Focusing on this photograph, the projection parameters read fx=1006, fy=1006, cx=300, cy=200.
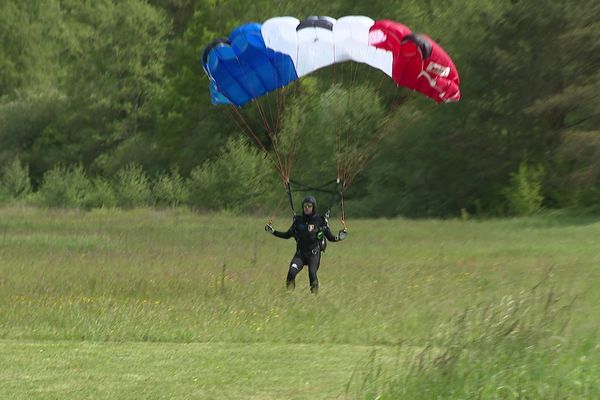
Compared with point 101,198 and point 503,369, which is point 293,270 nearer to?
point 503,369

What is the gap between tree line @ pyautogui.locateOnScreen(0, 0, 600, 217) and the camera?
4150 centimetres

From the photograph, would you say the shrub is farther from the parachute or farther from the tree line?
the parachute

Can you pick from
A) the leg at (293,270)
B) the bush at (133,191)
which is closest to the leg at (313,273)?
the leg at (293,270)

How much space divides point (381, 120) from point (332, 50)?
27.9 m

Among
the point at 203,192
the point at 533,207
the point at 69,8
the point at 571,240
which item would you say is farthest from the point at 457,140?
the point at 69,8

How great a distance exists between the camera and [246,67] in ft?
53.2

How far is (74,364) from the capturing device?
10.3 meters

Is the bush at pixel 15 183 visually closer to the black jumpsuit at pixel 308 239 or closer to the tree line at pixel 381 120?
the tree line at pixel 381 120

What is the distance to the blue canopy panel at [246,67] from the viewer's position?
1592 cm

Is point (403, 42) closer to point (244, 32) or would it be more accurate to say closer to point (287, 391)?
point (244, 32)

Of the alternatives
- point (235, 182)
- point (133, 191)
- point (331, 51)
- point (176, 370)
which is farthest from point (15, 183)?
point (176, 370)

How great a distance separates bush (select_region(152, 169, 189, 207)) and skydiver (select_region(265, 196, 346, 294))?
32780 mm

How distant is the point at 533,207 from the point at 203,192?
50.4 feet

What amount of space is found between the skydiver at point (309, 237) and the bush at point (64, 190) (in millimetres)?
34241
